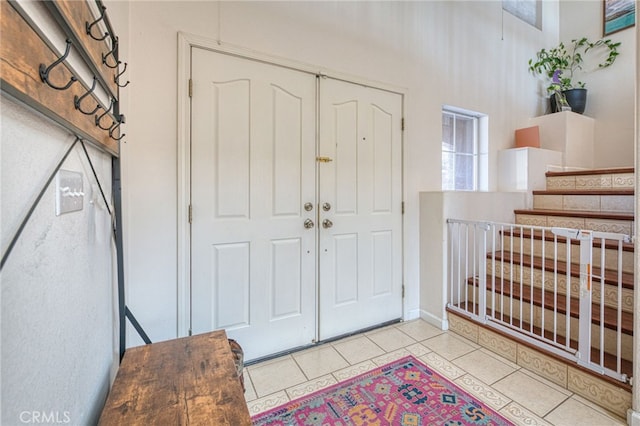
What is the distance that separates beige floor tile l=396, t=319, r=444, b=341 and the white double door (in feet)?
0.41

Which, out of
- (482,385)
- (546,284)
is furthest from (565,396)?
(546,284)

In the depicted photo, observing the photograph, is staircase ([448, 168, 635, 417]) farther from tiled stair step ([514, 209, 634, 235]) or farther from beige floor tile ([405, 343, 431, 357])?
beige floor tile ([405, 343, 431, 357])

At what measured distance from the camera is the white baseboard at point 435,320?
8.51 feet

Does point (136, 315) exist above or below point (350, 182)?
below

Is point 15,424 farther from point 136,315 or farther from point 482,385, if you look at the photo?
point 482,385

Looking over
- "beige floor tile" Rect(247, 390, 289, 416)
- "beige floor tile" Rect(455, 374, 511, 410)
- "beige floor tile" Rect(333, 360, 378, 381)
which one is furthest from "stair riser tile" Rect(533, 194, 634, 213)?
"beige floor tile" Rect(247, 390, 289, 416)

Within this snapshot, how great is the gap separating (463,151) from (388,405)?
280cm

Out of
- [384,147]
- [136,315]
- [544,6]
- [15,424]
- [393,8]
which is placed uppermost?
[544,6]

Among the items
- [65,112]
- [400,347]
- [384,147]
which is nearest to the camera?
[65,112]

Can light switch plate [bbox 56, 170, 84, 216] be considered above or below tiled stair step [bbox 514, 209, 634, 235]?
above

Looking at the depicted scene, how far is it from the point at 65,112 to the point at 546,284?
10.0 feet

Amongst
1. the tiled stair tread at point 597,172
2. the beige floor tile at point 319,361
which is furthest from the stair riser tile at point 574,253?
the beige floor tile at point 319,361

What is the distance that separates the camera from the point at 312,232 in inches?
89.7

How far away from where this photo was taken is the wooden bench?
2.78ft
